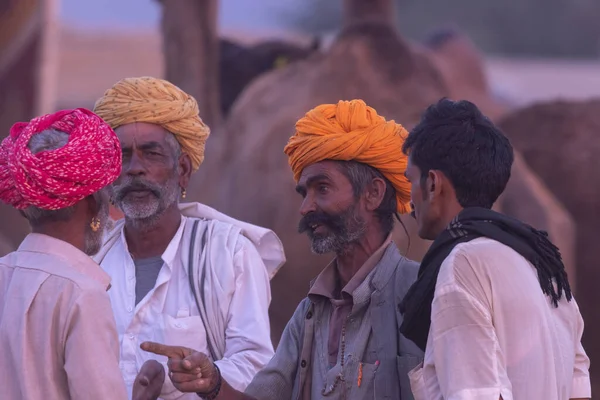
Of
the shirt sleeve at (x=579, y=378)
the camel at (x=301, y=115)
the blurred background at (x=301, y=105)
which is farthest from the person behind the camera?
the blurred background at (x=301, y=105)

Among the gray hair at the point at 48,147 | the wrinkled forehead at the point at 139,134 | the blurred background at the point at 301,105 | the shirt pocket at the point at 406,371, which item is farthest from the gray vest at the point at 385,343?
the blurred background at the point at 301,105

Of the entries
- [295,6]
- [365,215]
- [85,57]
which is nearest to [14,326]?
[365,215]

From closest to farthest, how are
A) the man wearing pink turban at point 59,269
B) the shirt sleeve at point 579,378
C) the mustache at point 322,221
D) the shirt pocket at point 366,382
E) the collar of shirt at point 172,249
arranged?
the man wearing pink turban at point 59,269, the shirt sleeve at point 579,378, the shirt pocket at point 366,382, the mustache at point 322,221, the collar of shirt at point 172,249

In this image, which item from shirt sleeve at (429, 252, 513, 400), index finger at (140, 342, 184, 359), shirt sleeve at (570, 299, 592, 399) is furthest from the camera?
index finger at (140, 342, 184, 359)

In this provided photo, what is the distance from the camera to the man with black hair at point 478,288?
3139 millimetres

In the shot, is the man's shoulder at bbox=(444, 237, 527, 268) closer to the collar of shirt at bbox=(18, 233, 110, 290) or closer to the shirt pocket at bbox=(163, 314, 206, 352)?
the collar of shirt at bbox=(18, 233, 110, 290)

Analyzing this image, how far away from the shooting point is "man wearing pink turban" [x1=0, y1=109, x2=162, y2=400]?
3217 mm

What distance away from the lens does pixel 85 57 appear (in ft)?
85.5

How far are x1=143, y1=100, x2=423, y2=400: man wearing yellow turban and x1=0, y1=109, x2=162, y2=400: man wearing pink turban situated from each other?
42 cm

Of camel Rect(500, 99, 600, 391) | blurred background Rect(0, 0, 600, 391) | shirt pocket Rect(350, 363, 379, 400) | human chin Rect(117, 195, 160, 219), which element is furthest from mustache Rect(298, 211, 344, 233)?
camel Rect(500, 99, 600, 391)

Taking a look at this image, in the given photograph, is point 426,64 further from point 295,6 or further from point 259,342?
point 295,6

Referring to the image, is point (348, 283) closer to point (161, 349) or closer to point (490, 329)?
point (161, 349)

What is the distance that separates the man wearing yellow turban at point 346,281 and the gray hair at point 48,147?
50 centimetres

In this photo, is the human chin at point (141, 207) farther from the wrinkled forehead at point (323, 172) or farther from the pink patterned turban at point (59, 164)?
the pink patterned turban at point (59, 164)
